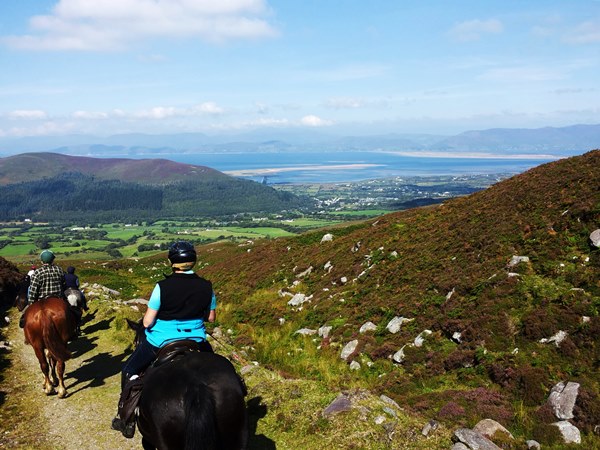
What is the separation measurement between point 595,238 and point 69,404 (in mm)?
19882

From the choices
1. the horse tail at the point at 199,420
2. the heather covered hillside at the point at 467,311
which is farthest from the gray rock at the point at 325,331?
the horse tail at the point at 199,420

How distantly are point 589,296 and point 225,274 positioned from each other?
102 ft

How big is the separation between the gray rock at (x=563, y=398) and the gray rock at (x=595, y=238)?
762cm

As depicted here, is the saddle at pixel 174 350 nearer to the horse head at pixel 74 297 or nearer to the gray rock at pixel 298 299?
the horse head at pixel 74 297

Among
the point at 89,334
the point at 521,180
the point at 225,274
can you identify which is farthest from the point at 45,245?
the point at 521,180

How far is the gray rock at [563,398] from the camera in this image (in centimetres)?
1020

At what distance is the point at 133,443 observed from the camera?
10.2 meters

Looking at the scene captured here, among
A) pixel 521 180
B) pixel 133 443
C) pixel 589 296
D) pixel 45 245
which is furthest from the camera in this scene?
pixel 45 245

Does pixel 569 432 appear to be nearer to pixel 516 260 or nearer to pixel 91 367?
pixel 516 260

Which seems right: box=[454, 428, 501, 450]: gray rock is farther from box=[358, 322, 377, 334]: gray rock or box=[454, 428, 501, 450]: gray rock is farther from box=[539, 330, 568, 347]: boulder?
box=[358, 322, 377, 334]: gray rock

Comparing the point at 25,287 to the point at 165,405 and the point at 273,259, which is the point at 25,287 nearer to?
the point at 165,405

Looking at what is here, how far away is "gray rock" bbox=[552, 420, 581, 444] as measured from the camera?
923 cm

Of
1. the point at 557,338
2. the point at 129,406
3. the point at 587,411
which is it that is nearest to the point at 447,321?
the point at 557,338

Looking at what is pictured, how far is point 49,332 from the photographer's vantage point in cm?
1288
